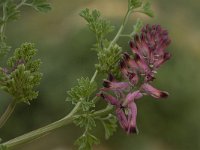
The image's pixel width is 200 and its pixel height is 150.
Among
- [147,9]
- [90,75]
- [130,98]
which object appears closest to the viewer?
[130,98]

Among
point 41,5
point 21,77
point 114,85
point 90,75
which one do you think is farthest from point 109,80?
point 90,75

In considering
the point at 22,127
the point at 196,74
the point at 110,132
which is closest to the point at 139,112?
the point at 196,74

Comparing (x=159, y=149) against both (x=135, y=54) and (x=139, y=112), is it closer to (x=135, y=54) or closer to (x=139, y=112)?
(x=139, y=112)

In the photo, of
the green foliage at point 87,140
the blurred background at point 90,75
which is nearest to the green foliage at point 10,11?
the green foliage at point 87,140

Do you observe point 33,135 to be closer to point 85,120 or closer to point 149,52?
point 85,120

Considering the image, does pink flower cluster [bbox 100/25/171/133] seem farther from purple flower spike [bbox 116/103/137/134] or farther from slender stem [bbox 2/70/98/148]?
slender stem [bbox 2/70/98/148]
